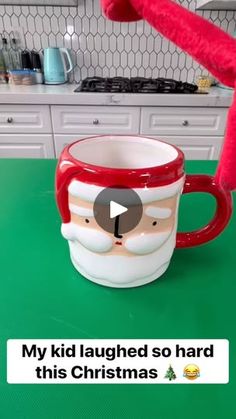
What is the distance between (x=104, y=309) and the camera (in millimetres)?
277

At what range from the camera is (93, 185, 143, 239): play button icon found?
0.24 meters

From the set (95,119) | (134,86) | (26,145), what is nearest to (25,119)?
(26,145)

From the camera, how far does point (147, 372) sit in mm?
231

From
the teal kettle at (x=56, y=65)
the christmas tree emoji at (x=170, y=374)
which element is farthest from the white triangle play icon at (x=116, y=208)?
the teal kettle at (x=56, y=65)

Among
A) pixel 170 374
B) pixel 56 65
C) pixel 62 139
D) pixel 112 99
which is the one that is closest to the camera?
pixel 170 374

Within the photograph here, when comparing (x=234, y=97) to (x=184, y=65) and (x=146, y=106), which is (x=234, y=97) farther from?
(x=184, y=65)

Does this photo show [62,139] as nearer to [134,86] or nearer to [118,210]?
[134,86]

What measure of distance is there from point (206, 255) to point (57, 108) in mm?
1197

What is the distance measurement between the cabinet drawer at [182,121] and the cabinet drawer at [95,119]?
61 millimetres

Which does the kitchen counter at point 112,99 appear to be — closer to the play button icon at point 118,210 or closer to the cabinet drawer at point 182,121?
the cabinet drawer at point 182,121

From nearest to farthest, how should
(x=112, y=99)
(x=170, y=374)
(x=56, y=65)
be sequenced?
(x=170, y=374)
(x=112, y=99)
(x=56, y=65)

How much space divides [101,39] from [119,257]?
1.74 metres

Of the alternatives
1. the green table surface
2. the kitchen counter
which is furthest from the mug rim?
the kitchen counter

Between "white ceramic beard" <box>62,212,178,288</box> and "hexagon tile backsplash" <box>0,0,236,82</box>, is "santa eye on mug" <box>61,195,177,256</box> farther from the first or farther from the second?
"hexagon tile backsplash" <box>0,0,236,82</box>
